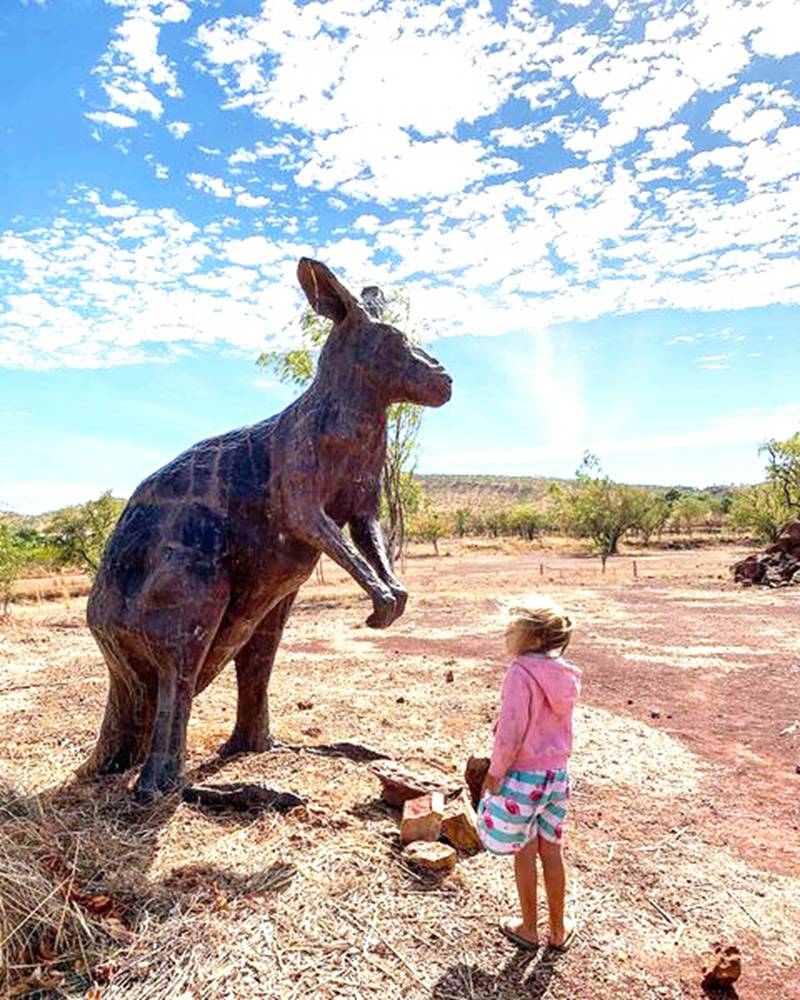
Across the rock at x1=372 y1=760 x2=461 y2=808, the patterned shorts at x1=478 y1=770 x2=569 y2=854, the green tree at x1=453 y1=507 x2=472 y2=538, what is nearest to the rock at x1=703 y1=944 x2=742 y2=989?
the patterned shorts at x1=478 y1=770 x2=569 y2=854

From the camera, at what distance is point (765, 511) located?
146 feet

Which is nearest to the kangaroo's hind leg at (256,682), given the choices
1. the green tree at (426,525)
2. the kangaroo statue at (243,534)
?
the kangaroo statue at (243,534)

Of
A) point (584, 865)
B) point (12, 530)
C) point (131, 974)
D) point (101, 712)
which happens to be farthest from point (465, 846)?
point (12, 530)

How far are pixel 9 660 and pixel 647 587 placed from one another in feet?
60.3

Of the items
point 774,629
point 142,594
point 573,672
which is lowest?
point 774,629

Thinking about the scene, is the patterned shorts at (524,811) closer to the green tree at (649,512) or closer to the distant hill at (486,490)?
the green tree at (649,512)

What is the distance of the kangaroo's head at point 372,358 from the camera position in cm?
436

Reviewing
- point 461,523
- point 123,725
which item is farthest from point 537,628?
point 461,523

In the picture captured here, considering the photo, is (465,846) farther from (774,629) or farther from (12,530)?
(12,530)

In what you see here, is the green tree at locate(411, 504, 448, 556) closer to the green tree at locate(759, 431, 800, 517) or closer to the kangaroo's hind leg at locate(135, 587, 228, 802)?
Answer: the green tree at locate(759, 431, 800, 517)

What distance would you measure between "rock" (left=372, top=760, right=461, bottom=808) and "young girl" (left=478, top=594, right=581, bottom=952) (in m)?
1.16

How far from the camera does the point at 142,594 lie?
424cm

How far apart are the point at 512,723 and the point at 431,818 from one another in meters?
1.11

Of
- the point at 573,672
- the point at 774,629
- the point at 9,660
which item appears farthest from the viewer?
the point at 774,629
